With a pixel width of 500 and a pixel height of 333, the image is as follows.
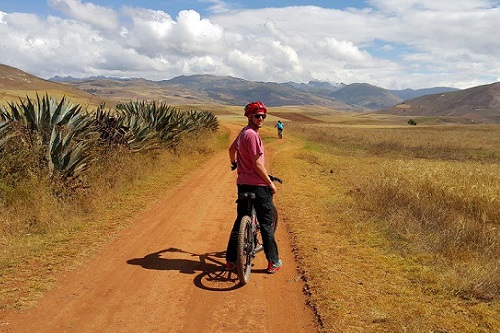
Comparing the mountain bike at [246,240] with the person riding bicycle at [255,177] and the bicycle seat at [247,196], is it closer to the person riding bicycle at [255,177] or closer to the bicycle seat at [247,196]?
the bicycle seat at [247,196]

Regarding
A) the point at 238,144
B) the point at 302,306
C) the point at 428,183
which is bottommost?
the point at 302,306

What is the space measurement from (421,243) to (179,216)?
473 cm

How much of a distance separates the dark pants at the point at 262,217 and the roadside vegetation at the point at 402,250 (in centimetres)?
68

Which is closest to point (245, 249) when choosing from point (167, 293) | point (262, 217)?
point (262, 217)

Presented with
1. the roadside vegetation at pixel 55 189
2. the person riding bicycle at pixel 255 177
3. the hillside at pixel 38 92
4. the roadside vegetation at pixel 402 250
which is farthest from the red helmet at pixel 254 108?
the hillside at pixel 38 92

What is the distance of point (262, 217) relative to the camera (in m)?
5.34

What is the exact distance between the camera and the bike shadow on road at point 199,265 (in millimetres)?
5148

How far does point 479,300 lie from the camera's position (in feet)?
15.4

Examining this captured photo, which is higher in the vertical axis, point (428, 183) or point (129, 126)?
point (129, 126)

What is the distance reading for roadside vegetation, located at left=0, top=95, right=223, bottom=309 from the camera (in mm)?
5484

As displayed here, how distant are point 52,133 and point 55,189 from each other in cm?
127

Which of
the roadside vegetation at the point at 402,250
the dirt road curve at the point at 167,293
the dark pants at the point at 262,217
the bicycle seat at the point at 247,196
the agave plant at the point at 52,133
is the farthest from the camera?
the agave plant at the point at 52,133

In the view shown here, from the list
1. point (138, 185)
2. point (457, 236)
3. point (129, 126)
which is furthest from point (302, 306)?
point (129, 126)

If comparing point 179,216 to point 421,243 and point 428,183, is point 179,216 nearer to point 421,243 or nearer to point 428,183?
point 421,243
